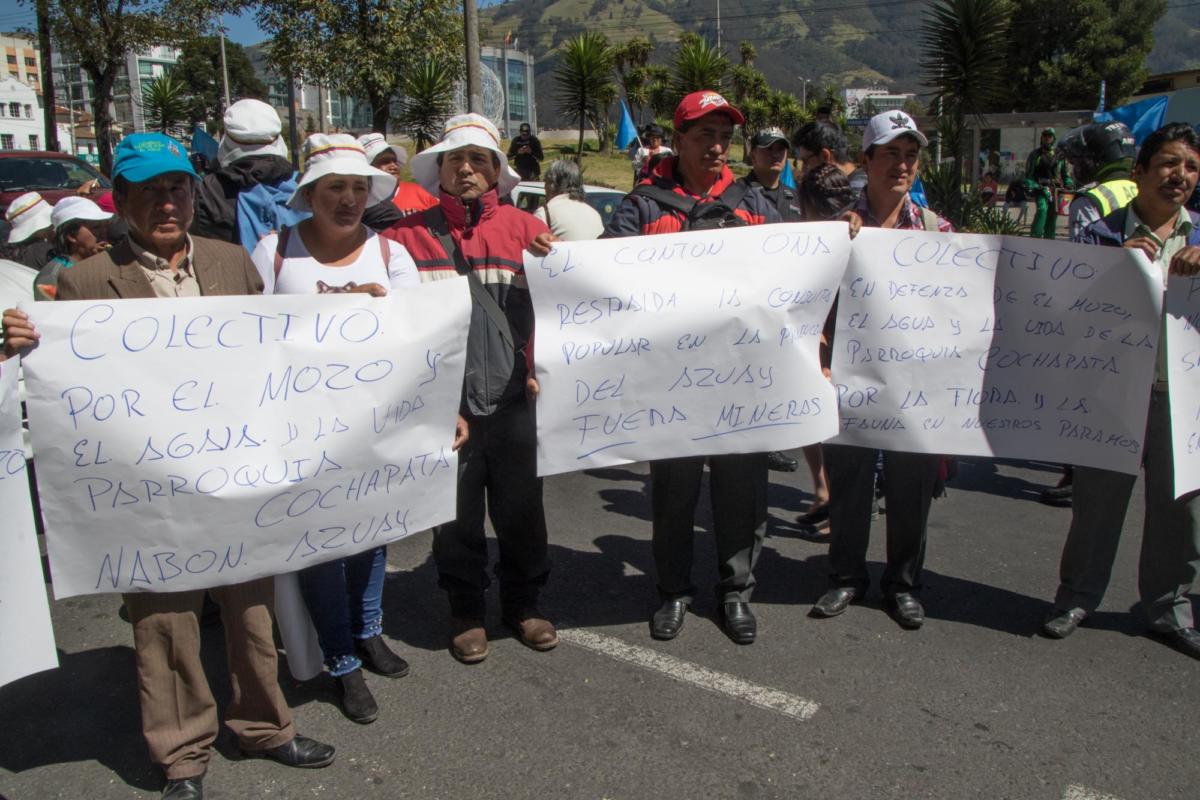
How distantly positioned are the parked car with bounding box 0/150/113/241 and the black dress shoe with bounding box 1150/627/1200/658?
13.5m

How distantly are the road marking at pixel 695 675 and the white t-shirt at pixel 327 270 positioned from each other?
5.24 ft

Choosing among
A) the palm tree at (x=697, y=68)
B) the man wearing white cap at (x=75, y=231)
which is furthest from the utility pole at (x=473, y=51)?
the man wearing white cap at (x=75, y=231)

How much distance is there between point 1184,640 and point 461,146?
11.0ft

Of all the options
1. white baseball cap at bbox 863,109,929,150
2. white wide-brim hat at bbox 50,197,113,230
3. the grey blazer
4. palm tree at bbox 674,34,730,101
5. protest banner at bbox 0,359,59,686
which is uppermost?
palm tree at bbox 674,34,730,101

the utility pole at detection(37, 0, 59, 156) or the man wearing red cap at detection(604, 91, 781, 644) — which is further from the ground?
the utility pole at detection(37, 0, 59, 156)

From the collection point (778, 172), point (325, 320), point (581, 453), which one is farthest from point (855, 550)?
point (778, 172)

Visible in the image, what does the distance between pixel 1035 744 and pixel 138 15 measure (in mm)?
22577

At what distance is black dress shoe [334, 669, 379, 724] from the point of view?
3.26 meters

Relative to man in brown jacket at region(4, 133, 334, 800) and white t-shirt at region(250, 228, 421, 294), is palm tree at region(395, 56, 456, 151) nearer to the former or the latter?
white t-shirt at region(250, 228, 421, 294)

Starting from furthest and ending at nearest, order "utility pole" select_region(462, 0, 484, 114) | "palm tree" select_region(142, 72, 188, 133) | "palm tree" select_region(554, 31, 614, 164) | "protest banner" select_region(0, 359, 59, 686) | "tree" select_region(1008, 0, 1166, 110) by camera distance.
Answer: "tree" select_region(1008, 0, 1166, 110) < "palm tree" select_region(142, 72, 188, 133) < "palm tree" select_region(554, 31, 614, 164) < "utility pole" select_region(462, 0, 484, 114) < "protest banner" select_region(0, 359, 59, 686)

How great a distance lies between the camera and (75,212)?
4.94m

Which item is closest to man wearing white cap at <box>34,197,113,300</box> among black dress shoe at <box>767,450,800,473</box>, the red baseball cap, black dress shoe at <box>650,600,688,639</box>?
the red baseball cap

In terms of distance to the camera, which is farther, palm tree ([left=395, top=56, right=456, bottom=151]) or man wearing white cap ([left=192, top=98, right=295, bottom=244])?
palm tree ([left=395, top=56, right=456, bottom=151])

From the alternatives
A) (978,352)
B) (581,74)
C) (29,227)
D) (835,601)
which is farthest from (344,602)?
(581,74)
